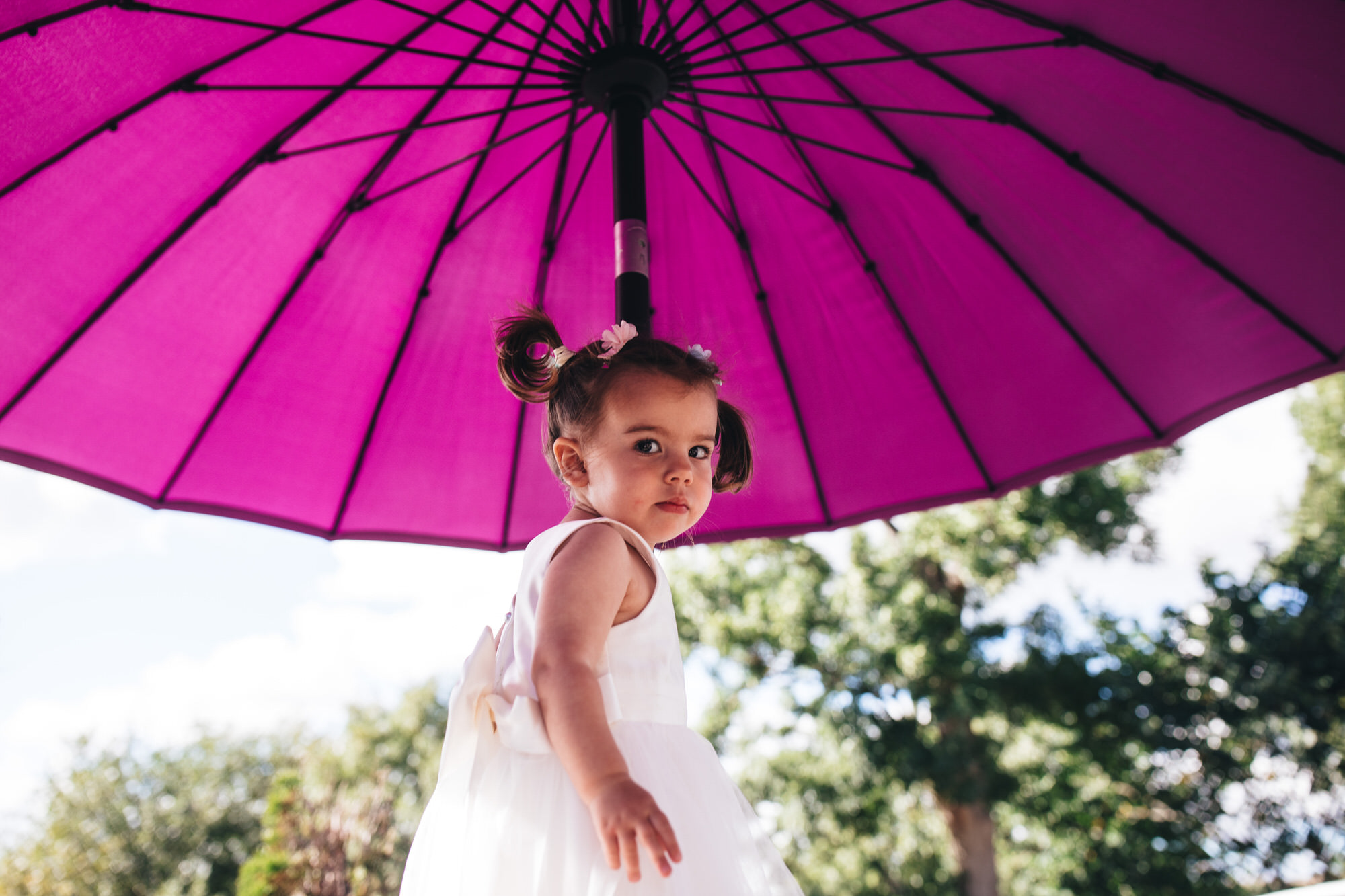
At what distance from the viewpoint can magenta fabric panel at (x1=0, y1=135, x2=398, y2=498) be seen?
2.19 m

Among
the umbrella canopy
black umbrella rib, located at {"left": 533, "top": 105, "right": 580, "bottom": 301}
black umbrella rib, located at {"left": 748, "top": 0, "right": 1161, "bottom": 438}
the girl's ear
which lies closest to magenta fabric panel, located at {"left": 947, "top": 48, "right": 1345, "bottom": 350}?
the umbrella canopy

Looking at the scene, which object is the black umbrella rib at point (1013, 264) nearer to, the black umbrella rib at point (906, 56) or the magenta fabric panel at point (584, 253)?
the black umbrella rib at point (906, 56)

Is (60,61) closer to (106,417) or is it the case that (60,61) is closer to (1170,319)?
(106,417)

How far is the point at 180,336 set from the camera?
7.45ft

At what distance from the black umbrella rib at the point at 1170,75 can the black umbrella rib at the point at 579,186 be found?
1024 millimetres

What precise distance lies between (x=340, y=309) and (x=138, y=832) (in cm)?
2788

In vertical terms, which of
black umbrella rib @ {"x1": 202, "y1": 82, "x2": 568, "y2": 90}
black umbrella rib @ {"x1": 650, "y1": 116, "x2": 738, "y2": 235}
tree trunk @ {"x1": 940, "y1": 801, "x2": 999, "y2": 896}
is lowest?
black umbrella rib @ {"x1": 202, "y1": 82, "x2": 568, "y2": 90}

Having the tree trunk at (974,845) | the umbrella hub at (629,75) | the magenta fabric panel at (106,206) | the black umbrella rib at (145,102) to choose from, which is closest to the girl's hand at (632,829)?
the umbrella hub at (629,75)

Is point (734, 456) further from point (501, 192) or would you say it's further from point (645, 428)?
point (501, 192)

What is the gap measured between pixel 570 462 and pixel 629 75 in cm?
93

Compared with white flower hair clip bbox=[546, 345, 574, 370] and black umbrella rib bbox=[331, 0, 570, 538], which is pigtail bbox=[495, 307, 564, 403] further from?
black umbrella rib bbox=[331, 0, 570, 538]

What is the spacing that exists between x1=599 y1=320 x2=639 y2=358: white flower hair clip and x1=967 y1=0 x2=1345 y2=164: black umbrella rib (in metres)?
1.18

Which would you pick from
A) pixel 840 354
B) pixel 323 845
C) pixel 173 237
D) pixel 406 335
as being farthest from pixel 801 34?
pixel 323 845

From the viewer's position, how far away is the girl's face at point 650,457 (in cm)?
149
